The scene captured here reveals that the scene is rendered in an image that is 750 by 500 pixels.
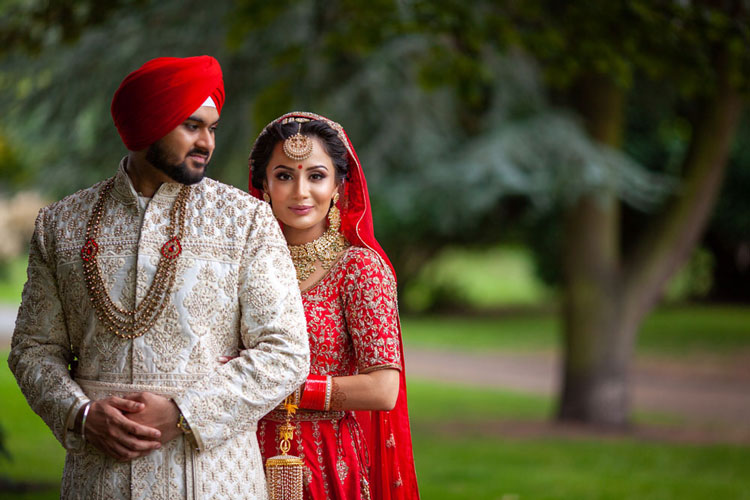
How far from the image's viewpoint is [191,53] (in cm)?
711

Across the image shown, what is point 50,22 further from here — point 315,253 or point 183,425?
point 183,425

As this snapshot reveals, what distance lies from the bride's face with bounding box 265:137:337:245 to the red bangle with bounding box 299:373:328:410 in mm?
455

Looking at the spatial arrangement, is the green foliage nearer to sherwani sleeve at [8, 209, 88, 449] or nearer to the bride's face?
the bride's face

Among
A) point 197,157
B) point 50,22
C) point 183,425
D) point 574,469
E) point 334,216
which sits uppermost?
point 50,22

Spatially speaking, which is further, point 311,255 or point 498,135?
point 498,135

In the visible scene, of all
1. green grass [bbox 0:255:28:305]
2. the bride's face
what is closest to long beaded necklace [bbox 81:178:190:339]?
the bride's face

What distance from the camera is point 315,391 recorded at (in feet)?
8.40

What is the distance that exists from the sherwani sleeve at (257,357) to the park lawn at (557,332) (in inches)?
628

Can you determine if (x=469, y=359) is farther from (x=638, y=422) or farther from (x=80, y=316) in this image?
(x=80, y=316)

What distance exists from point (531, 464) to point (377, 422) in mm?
5467

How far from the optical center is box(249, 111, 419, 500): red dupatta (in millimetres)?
2799

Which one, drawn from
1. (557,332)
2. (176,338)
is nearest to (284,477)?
(176,338)

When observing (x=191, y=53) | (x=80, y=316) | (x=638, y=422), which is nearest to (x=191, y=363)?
(x=80, y=316)

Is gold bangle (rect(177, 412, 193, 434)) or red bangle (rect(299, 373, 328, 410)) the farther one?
red bangle (rect(299, 373, 328, 410))
